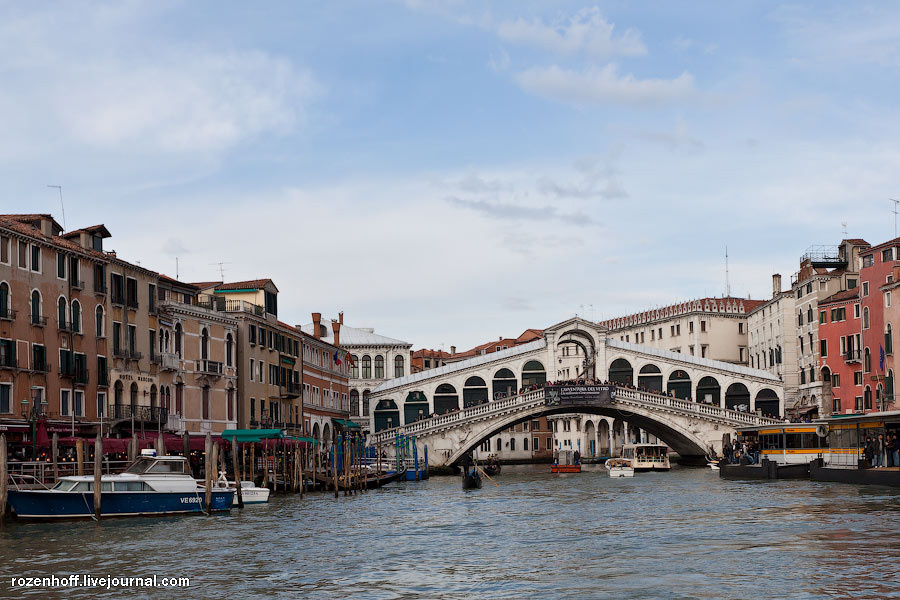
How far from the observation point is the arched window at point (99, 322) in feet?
127

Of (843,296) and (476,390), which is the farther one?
(476,390)

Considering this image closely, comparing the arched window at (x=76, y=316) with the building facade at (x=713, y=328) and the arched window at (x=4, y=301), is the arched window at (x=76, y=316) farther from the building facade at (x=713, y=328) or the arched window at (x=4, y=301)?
the building facade at (x=713, y=328)

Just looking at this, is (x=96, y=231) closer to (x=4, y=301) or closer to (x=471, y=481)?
(x=4, y=301)

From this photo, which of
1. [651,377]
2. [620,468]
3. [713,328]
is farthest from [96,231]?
[713,328]

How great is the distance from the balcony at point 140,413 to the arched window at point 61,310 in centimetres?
366

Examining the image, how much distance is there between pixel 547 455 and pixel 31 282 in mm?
65247

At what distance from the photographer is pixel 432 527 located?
29.6 meters

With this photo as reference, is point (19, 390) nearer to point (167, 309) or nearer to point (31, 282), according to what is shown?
point (31, 282)

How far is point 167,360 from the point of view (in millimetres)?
43250

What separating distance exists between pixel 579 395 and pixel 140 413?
87.9 feet

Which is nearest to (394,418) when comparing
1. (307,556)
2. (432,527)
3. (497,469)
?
(497,469)

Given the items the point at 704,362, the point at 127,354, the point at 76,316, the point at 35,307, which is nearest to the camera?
the point at 35,307

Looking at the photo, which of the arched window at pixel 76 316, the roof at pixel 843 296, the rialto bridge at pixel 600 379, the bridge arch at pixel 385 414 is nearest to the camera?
the arched window at pixel 76 316

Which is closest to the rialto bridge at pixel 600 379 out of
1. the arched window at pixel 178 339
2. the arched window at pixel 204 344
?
the arched window at pixel 204 344
